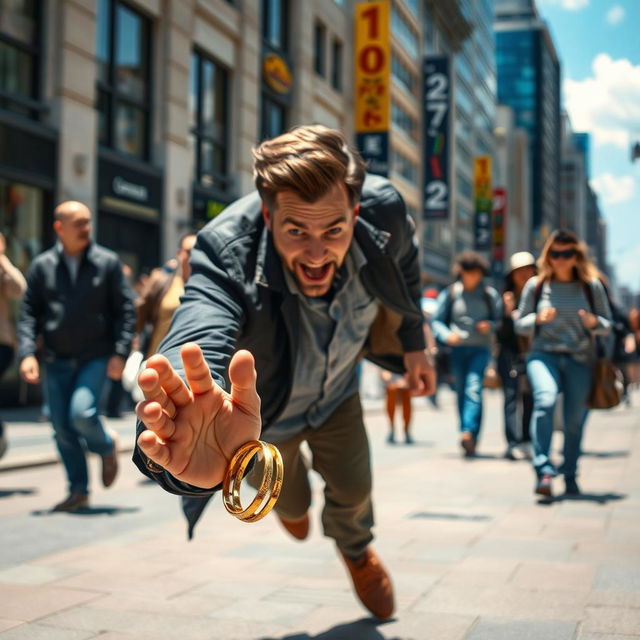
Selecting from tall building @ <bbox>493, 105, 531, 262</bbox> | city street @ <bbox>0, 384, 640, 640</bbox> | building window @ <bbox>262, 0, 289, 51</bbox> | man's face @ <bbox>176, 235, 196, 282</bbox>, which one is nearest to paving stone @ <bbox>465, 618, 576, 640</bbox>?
city street @ <bbox>0, 384, 640, 640</bbox>

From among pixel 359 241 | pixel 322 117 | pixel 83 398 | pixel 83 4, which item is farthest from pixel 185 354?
pixel 322 117

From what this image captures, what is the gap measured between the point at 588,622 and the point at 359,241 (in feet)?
5.06

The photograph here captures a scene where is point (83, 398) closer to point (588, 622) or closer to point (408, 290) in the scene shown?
point (408, 290)

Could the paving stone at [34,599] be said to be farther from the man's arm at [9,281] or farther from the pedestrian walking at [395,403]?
the pedestrian walking at [395,403]

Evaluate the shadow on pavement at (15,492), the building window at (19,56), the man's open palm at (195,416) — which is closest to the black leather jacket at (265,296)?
the man's open palm at (195,416)

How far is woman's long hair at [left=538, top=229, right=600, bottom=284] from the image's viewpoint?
272 inches

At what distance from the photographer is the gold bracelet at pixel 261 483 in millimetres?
2113

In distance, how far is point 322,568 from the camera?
4672 millimetres

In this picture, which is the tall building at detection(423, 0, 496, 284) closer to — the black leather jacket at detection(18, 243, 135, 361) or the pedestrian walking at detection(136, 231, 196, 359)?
the pedestrian walking at detection(136, 231, 196, 359)

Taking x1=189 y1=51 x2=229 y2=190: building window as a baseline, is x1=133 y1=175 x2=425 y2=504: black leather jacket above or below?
below

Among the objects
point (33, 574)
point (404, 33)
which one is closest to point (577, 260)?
point (33, 574)

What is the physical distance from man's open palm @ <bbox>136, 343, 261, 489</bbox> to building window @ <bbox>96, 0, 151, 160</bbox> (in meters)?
15.8

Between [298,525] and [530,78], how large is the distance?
136 m


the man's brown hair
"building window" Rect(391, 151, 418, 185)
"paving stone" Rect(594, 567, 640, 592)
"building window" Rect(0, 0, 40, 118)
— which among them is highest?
"building window" Rect(391, 151, 418, 185)
